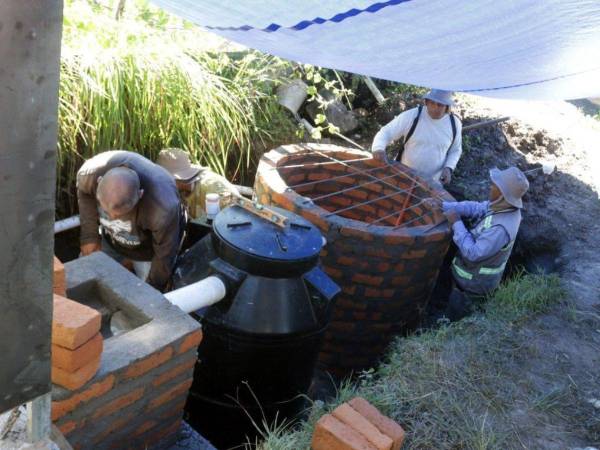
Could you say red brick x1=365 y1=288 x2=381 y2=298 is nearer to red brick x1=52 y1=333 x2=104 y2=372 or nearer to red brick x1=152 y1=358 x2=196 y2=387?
red brick x1=152 y1=358 x2=196 y2=387

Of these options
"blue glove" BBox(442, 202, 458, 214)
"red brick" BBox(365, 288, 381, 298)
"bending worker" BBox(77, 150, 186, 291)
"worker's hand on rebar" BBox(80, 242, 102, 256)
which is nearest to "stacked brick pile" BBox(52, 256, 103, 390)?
"bending worker" BBox(77, 150, 186, 291)

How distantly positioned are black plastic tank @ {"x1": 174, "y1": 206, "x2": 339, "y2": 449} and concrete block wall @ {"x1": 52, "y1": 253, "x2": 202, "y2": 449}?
441 mm

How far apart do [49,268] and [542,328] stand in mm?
3121

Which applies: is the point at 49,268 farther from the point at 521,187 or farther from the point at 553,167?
the point at 553,167

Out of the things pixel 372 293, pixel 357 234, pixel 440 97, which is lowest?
pixel 372 293

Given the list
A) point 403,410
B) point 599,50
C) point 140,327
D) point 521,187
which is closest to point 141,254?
point 140,327

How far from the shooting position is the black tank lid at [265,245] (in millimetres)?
2590

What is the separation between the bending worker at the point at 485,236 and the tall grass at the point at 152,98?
216 centimetres

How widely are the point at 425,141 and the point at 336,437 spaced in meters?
3.27

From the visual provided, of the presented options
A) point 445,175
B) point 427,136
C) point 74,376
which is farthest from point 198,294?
point 445,175

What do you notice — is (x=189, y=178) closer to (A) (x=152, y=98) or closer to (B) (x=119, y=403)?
(A) (x=152, y=98)

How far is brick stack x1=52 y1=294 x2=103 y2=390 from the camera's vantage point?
1.62 metres

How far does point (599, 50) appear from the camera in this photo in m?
2.49

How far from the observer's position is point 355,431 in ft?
6.72
